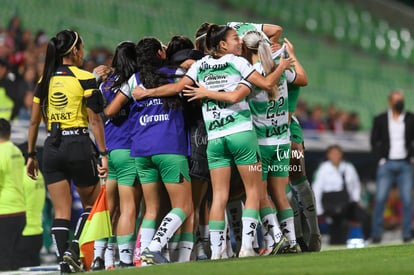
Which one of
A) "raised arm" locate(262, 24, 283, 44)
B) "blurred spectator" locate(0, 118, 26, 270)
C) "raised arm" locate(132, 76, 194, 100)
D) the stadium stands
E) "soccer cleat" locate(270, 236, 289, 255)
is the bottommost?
"soccer cleat" locate(270, 236, 289, 255)

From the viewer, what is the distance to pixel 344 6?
39.1 m

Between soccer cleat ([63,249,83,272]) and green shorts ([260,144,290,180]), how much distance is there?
83.8 inches

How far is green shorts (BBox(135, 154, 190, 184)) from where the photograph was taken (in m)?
12.7

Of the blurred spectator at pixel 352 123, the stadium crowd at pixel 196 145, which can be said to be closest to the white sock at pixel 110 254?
the stadium crowd at pixel 196 145

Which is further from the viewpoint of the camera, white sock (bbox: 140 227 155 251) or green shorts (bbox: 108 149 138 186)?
green shorts (bbox: 108 149 138 186)

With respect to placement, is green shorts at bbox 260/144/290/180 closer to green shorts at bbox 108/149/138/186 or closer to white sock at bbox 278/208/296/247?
white sock at bbox 278/208/296/247

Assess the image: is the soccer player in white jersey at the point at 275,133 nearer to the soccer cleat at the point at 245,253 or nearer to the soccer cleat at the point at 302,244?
the soccer cleat at the point at 245,253

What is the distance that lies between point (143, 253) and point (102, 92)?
6.31 ft

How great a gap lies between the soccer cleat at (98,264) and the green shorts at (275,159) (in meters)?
2.03

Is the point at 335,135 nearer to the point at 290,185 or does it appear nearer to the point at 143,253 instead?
the point at 290,185

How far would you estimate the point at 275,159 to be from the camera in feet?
42.9

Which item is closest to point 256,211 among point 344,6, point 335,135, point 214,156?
point 214,156

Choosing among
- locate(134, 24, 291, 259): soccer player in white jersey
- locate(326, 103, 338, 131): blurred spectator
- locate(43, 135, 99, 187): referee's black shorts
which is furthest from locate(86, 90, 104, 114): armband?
locate(326, 103, 338, 131): blurred spectator

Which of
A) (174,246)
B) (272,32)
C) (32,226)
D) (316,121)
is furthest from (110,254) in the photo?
(316,121)
